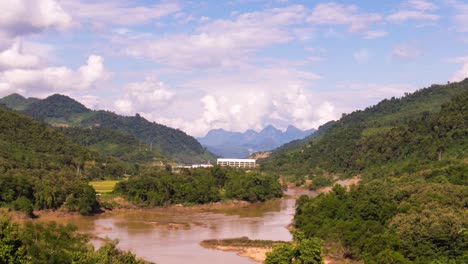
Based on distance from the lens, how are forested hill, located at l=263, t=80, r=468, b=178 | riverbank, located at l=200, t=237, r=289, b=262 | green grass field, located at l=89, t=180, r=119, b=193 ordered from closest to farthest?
riverbank, located at l=200, t=237, r=289, b=262 → green grass field, located at l=89, t=180, r=119, b=193 → forested hill, located at l=263, t=80, r=468, b=178

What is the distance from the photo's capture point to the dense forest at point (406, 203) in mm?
49656

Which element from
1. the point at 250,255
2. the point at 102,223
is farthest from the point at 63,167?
the point at 250,255

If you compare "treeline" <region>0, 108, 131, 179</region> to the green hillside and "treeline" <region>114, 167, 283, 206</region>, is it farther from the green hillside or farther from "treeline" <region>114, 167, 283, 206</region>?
"treeline" <region>114, 167, 283, 206</region>

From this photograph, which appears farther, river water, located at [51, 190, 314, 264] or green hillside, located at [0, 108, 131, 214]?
green hillside, located at [0, 108, 131, 214]

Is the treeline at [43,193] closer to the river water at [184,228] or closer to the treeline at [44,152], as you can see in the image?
the river water at [184,228]

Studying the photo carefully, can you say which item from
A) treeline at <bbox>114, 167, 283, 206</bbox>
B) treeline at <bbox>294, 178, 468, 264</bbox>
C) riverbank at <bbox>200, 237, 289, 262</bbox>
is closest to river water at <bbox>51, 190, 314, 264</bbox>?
riverbank at <bbox>200, 237, 289, 262</bbox>

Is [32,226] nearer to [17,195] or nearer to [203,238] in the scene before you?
[203,238]

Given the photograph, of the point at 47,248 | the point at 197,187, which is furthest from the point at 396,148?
the point at 47,248

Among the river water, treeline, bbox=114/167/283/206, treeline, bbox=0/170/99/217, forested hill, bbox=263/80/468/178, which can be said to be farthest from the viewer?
forested hill, bbox=263/80/468/178

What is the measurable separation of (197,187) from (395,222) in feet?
188

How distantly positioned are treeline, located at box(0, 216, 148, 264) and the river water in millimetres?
15878

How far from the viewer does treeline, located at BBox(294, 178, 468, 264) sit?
49.2m

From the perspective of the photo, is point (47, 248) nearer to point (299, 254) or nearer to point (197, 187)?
point (299, 254)

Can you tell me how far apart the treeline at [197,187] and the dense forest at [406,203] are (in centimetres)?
2489
